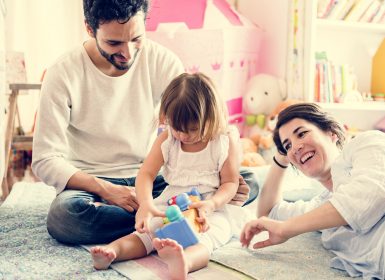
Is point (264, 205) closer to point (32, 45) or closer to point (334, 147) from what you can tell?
point (334, 147)

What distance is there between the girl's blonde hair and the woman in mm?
183

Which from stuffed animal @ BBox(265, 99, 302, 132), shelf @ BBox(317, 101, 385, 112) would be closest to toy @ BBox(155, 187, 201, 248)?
stuffed animal @ BBox(265, 99, 302, 132)

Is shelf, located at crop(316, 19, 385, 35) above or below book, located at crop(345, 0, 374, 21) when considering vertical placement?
below

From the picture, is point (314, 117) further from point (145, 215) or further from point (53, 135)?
point (53, 135)

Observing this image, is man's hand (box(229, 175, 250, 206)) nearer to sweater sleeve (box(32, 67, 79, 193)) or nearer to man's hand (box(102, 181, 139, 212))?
man's hand (box(102, 181, 139, 212))

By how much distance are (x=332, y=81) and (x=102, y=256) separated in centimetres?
188

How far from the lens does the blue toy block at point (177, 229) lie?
3.20ft

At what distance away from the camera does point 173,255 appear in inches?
37.5

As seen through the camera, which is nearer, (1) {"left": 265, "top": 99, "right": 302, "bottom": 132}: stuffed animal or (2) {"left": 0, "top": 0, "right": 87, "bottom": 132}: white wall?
(1) {"left": 265, "top": 99, "right": 302, "bottom": 132}: stuffed animal

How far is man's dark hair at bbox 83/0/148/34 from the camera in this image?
49.3 inches

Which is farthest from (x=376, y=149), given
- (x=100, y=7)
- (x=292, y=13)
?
(x=292, y=13)

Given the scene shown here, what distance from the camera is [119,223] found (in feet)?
4.08

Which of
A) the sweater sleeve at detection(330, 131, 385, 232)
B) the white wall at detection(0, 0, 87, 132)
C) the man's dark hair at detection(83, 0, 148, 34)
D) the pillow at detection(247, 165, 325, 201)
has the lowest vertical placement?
the pillow at detection(247, 165, 325, 201)

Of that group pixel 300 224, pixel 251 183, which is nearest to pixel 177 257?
pixel 300 224
